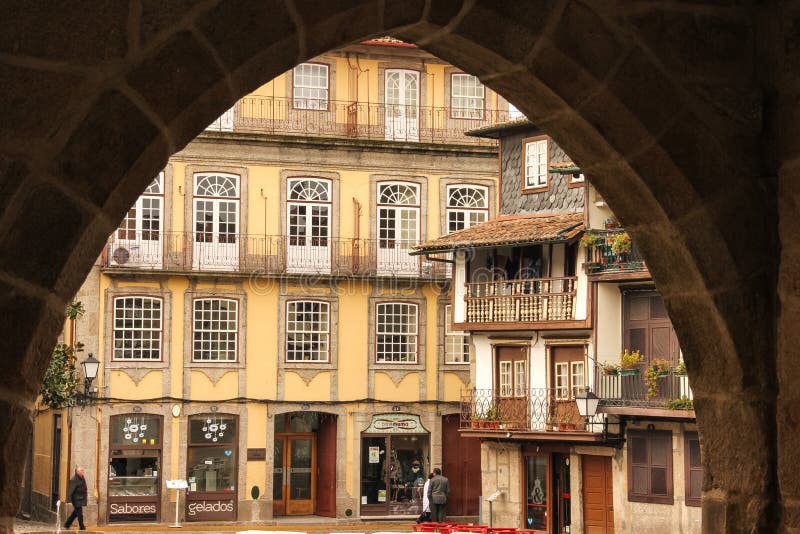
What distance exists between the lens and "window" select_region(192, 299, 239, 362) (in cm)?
2936

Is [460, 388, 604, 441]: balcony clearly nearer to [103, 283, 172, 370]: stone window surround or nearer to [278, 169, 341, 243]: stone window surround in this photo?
[278, 169, 341, 243]: stone window surround

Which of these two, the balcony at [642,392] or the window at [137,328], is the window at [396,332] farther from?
the balcony at [642,392]

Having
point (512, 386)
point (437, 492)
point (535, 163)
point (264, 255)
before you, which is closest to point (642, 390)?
point (512, 386)

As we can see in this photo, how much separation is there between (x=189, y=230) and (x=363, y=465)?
622 cm

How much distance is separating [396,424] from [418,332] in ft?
6.70

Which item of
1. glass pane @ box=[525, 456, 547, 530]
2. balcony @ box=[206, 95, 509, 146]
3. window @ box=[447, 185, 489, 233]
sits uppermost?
balcony @ box=[206, 95, 509, 146]

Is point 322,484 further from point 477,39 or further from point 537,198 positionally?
point 477,39

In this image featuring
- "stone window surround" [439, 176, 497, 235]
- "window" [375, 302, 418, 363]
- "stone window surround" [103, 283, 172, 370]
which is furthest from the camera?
"stone window surround" [439, 176, 497, 235]

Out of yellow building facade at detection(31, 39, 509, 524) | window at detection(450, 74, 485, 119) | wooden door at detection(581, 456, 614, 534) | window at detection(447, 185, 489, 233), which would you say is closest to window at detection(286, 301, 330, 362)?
yellow building facade at detection(31, 39, 509, 524)

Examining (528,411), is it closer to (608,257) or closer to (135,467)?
(608,257)

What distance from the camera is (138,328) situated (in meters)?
29.1

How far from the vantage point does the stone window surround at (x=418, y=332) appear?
3028 centimetres

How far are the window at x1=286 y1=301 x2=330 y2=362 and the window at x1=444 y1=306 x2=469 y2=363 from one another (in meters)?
2.63

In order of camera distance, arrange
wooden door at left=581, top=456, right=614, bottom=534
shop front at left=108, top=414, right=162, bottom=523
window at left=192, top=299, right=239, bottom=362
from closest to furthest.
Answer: wooden door at left=581, top=456, right=614, bottom=534, shop front at left=108, top=414, right=162, bottom=523, window at left=192, top=299, right=239, bottom=362
